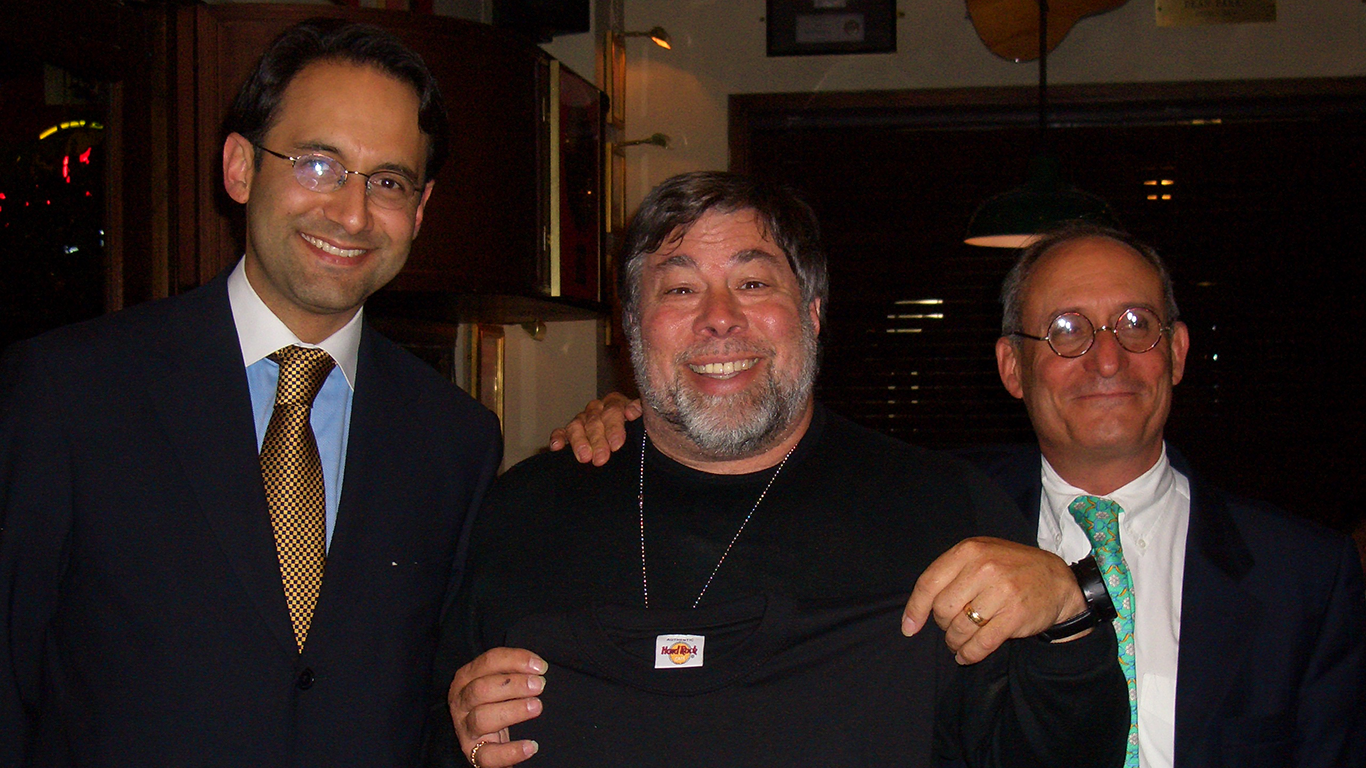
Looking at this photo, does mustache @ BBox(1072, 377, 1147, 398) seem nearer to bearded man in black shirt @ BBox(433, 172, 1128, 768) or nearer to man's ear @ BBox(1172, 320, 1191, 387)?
man's ear @ BBox(1172, 320, 1191, 387)

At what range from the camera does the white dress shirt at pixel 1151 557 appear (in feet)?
5.54

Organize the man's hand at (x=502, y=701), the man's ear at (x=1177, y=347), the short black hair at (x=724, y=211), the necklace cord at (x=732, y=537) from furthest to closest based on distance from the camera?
1. the man's ear at (x=1177, y=347)
2. the short black hair at (x=724, y=211)
3. the necklace cord at (x=732, y=537)
4. the man's hand at (x=502, y=701)

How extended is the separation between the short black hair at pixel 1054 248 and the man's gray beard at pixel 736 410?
52 centimetres

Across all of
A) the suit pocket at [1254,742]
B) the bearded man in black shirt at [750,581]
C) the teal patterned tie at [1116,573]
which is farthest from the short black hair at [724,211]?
the suit pocket at [1254,742]

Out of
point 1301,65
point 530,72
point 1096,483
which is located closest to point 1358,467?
point 1301,65

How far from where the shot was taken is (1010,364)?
79.4 inches

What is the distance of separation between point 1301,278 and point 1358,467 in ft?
2.89

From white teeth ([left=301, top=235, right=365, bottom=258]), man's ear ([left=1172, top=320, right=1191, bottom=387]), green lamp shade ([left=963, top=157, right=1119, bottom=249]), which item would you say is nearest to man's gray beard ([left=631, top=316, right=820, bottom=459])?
white teeth ([left=301, top=235, right=365, bottom=258])

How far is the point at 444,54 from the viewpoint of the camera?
9.05 feet

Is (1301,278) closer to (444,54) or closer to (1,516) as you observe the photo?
(444,54)

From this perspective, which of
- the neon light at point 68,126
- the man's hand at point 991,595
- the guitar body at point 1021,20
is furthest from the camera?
the guitar body at point 1021,20

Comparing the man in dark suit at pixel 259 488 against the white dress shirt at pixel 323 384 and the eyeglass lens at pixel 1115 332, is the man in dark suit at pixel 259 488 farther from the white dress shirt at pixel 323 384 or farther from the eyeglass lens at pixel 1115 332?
the eyeglass lens at pixel 1115 332

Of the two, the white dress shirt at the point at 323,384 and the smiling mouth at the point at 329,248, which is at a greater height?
the smiling mouth at the point at 329,248

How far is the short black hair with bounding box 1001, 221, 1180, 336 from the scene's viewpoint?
1.94 metres
